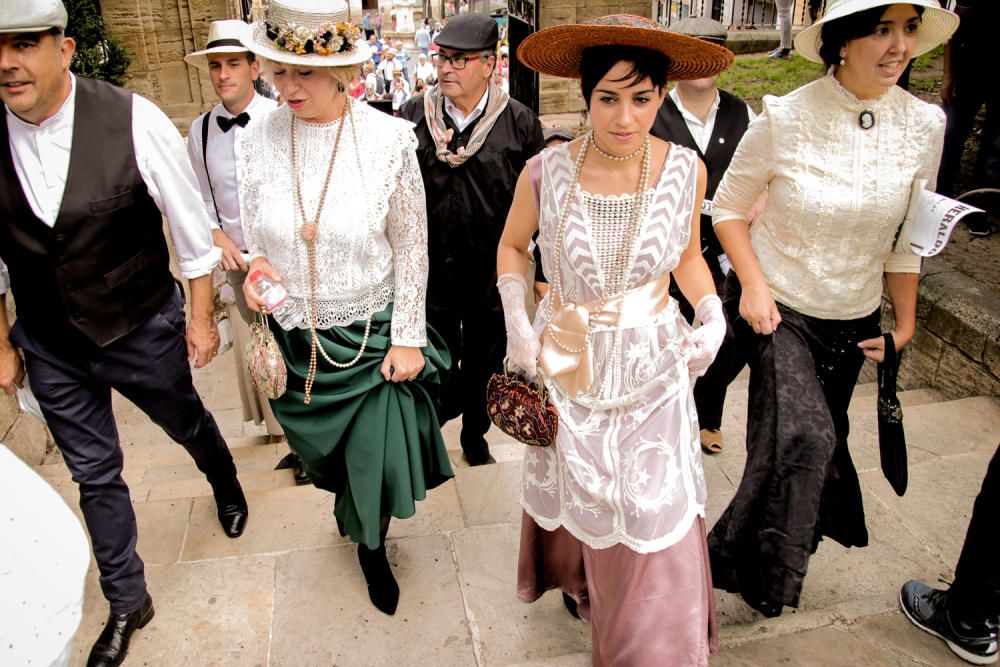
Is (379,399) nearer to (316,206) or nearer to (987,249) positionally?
(316,206)

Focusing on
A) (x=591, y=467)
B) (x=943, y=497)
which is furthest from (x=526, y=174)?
(x=943, y=497)

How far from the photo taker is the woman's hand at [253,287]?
2.66 m

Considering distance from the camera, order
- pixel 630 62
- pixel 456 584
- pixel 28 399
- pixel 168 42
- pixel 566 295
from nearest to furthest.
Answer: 1. pixel 630 62
2. pixel 566 295
3. pixel 28 399
4. pixel 456 584
5. pixel 168 42

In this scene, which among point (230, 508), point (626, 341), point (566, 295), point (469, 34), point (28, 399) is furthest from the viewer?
point (469, 34)

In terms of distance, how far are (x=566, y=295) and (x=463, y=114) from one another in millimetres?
1614

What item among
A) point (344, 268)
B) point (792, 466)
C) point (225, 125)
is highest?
point (225, 125)

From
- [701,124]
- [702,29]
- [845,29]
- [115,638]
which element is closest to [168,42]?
[702,29]

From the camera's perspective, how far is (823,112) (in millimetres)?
2613

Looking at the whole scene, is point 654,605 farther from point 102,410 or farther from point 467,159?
point 467,159

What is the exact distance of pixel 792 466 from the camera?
2.51 metres

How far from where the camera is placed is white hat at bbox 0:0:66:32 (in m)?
2.28

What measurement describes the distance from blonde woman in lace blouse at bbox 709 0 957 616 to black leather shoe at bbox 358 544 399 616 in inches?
44.9

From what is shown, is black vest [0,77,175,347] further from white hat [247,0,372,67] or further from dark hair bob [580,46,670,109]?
dark hair bob [580,46,670,109]

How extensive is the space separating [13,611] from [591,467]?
1.55 meters
